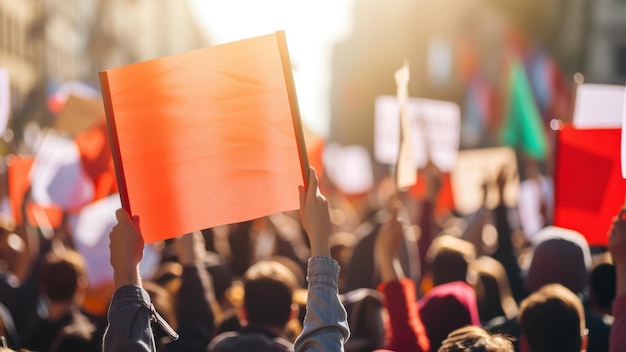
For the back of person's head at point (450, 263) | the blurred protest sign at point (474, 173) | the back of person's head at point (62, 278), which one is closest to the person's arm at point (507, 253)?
the back of person's head at point (450, 263)

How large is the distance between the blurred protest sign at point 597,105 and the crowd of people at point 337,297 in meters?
0.73

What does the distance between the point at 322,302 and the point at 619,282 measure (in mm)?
1402

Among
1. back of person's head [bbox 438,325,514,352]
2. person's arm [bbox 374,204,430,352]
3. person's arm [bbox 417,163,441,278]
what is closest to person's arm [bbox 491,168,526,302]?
person's arm [bbox 417,163,441,278]

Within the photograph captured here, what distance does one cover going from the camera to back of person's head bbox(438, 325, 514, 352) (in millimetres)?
3203

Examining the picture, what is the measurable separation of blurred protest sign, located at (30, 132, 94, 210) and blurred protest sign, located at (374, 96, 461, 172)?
367cm

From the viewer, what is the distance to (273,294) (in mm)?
4332

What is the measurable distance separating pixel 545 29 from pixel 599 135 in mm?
49233

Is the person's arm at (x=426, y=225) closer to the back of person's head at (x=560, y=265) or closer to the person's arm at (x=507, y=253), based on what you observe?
the person's arm at (x=507, y=253)

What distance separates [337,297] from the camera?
3.14m

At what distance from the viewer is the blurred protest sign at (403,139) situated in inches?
185

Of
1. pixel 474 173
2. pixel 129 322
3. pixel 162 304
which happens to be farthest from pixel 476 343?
pixel 474 173

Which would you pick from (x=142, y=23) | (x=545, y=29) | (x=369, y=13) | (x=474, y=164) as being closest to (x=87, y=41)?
(x=142, y=23)

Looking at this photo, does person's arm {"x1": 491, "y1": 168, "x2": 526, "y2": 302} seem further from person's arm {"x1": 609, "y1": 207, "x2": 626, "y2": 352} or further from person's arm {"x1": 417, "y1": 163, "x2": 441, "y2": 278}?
person's arm {"x1": 609, "y1": 207, "x2": 626, "y2": 352}

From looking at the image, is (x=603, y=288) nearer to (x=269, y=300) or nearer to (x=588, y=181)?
(x=588, y=181)
